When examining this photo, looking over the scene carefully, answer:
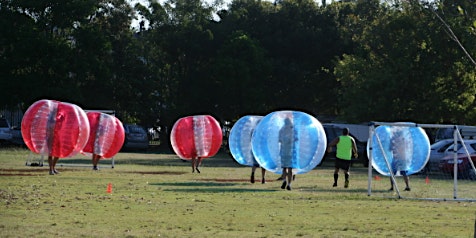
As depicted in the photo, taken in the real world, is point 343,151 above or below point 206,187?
above

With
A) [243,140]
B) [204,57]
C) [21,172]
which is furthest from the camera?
[204,57]

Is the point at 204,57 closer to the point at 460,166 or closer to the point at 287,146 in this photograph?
the point at 460,166

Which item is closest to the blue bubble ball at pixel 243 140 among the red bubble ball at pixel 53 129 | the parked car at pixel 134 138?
the red bubble ball at pixel 53 129

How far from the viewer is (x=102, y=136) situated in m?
33.4

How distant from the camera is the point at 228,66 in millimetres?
62406

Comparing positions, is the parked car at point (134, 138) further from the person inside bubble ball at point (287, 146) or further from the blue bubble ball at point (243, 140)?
the person inside bubble ball at point (287, 146)

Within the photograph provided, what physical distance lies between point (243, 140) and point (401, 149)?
611 cm

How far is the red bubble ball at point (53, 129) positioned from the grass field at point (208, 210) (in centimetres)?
90

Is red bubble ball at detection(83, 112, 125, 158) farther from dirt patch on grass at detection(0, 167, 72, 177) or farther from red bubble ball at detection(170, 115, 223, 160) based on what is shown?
red bubble ball at detection(170, 115, 223, 160)

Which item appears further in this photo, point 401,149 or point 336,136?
point 336,136

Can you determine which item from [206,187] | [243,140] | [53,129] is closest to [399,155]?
[206,187]

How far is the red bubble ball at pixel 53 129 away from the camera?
28.9 meters

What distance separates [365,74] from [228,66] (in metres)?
12.2

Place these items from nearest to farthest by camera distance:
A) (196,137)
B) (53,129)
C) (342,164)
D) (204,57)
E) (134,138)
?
(342,164) < (53,129) < (196,137) < (134,138) < (204,57)
